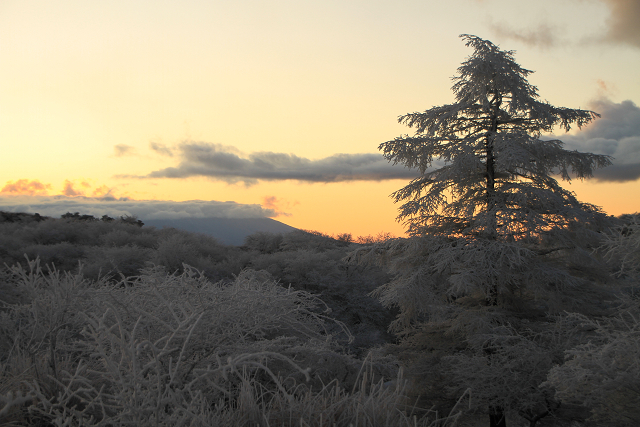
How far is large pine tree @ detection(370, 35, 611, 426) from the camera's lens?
8.73 meters

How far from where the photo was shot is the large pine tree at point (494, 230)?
8734mm

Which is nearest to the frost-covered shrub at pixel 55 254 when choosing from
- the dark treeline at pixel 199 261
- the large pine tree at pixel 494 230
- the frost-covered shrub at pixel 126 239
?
the dark treeline at pixel 199 261

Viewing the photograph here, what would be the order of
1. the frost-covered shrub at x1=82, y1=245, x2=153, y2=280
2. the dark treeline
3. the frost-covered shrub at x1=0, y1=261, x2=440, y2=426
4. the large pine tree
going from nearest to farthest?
the frost-covered shrub at x1=0, y1=261, x2=440, y2=426 < the large pine tree < the frost-covered shrub at x1=82, y1=245, x2=153, y2=280 < the dark treeline

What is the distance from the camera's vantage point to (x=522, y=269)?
9602 millimetres

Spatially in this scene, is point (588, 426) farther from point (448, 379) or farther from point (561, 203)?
Result: point (561, 203)

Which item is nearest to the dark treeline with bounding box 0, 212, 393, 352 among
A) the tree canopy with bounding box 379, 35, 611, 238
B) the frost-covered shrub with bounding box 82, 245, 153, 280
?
the frost-covered shrub with bounding box 82, 245, 153, 280

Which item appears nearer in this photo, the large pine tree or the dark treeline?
the large pine tree

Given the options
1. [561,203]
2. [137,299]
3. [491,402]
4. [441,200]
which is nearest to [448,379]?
[491,402]

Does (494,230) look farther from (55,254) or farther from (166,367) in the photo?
(55,254)

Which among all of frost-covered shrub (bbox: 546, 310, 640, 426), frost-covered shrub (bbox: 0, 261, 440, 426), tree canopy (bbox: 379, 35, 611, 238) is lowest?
frost-covered shrub (bbox: 546, 310, 640, 426)

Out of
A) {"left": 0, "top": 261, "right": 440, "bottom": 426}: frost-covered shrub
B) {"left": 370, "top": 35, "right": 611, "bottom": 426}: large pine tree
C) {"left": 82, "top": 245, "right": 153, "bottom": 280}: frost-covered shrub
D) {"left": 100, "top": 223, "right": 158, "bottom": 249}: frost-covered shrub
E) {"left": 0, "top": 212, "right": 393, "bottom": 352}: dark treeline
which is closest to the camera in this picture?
{"left": 0, "top": 261, "right": 440, "bottom": 426}: frost-covered shrub

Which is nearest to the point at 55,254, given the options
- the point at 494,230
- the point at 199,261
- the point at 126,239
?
the point at 126,239

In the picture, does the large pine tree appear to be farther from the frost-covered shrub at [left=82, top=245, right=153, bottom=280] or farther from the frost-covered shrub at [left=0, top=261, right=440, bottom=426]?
the frost-covered shrub at [left=82, top=245, right=153, bottom=280]

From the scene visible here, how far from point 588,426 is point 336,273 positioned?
48.7 feet
